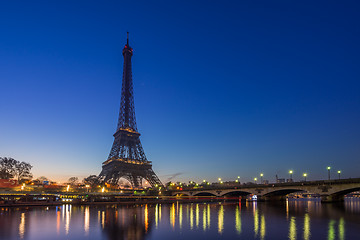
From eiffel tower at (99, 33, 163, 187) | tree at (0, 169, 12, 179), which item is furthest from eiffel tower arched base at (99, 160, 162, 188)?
tree at (0, 169, 12, 179)

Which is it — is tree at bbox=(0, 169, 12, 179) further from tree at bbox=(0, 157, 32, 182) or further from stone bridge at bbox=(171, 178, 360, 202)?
stone bridge at bbox=(171, 178, 360, 202)

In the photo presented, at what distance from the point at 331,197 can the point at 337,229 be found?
72198 millimetres

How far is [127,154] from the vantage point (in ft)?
497

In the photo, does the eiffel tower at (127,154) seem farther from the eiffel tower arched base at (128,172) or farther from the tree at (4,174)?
the tree at (4,174)

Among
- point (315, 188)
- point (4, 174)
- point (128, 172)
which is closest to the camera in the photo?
point (315, 188)

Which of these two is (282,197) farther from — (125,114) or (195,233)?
(195,233)

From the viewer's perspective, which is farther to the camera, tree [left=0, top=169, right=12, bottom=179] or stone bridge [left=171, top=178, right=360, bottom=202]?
tree [left=0, top=169, right=12, bottom=179]

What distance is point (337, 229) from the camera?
38.7 m

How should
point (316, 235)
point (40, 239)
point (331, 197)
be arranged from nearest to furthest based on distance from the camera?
point (40, 239) < point (316, 235) < point (331, 197)

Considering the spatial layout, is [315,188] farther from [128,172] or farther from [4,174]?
[4,174]

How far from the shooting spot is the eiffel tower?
5458 inches

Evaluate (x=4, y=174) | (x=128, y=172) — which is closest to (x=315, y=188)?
(x=128, y=172)

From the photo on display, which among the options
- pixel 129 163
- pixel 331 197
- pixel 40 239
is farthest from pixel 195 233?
pixel 129 163

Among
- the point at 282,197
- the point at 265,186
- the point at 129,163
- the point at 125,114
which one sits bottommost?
the point at 282,197
